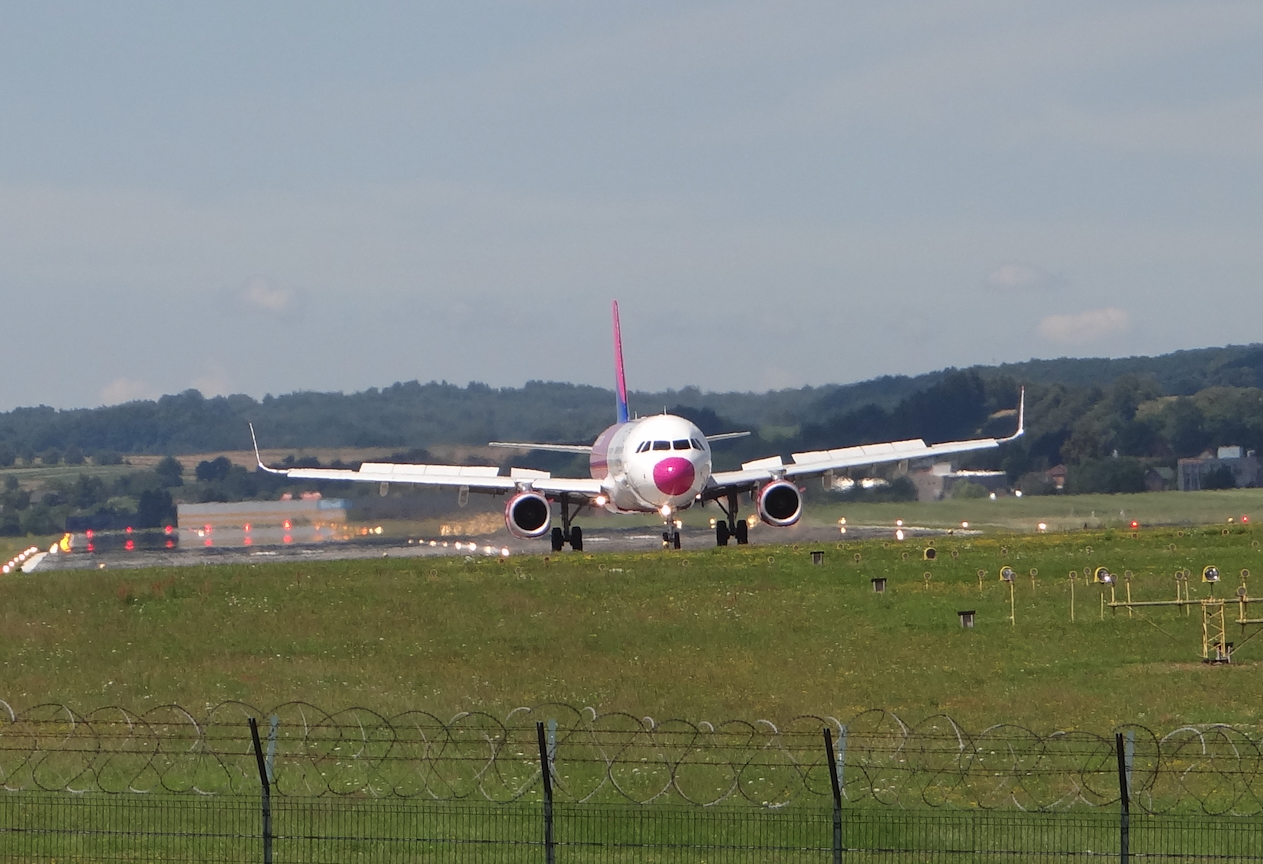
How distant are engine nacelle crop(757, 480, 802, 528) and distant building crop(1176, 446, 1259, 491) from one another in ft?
118

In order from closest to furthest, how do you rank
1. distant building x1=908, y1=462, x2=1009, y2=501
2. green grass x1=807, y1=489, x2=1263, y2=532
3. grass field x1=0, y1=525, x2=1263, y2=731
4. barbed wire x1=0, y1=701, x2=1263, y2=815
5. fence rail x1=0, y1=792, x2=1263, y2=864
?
fence rail x1=0, y1=792, x2=1263, y2=864 → barbed wire x1=0, y1=701, x2=1263, y2=815 → grass field x1=0, y1=525, x2=1263, y2=731 → green grass x1=807, y1=489, x2=1263, y2=532 → distant building x1=908, y1=462, x2=1009, y2=501

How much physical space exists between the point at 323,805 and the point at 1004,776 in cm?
801

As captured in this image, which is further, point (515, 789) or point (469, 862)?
point (515, 789)

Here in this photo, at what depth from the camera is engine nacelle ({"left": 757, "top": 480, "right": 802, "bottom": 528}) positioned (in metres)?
59.2

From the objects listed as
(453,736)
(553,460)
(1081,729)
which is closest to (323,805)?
(453,736)

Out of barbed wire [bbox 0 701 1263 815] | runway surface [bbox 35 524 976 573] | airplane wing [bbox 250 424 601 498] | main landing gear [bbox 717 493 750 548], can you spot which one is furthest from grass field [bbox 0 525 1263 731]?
runway surface [bbox 35 524 976 573]

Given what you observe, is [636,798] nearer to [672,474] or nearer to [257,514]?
[672,474]

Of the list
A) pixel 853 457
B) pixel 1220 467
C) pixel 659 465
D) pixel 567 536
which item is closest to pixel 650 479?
pixel 659 465

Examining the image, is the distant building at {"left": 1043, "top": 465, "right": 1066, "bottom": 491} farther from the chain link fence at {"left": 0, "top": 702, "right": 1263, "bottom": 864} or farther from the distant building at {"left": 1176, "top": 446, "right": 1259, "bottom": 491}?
the chain link fence at {"left": 0, "top": 702, "right": 1263, "bottom": 864}

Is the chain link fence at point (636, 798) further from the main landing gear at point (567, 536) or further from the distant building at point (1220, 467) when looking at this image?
the distant building at point (1220, 467)

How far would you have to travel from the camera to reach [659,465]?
54.7 m

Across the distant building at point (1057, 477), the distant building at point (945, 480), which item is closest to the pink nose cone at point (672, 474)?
the distant building at point (945, 480)

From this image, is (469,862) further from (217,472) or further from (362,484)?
(217,472)

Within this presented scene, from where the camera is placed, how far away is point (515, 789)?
2122 cm
